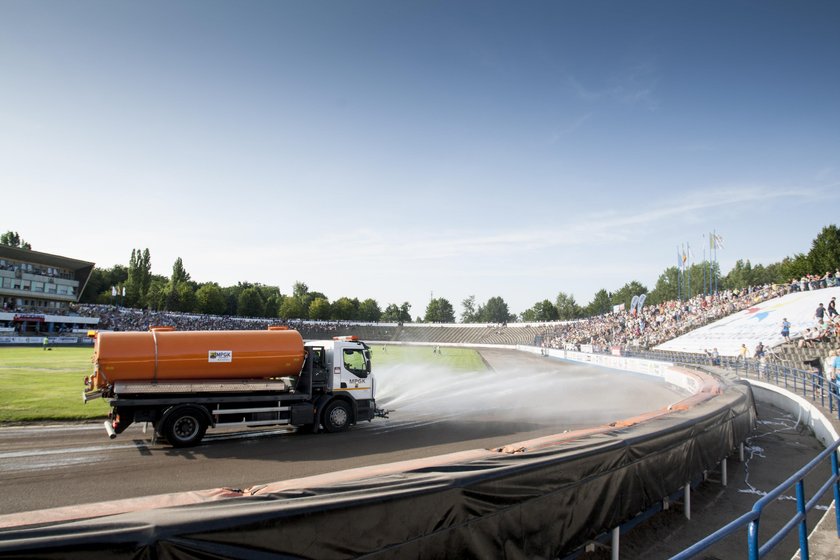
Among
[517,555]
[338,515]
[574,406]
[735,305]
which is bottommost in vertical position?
[574,406]

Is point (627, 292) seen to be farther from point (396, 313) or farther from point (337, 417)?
point (337, 417)

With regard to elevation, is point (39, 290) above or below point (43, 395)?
above

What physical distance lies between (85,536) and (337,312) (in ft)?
463

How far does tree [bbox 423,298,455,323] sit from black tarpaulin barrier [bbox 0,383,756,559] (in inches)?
6307

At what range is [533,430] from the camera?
15.2m

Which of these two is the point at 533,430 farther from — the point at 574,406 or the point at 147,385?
the point at 147,385

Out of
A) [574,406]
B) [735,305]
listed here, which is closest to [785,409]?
[574,406]

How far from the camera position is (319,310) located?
455 ft

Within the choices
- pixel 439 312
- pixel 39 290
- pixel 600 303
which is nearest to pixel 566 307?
pixel 600 303

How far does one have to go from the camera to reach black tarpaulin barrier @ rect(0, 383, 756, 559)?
9.36 feet

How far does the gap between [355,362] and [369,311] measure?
479 feet

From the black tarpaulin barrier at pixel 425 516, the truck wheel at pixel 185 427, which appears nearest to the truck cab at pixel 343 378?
the truck wheel at pixel 185 427

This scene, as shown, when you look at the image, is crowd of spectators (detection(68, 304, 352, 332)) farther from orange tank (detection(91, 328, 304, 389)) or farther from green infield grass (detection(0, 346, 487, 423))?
orange tank (detection(91, 328, 304, 389))

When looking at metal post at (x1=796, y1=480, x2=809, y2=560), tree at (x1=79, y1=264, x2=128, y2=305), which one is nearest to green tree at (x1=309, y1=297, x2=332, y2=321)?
tree at (x1=79, y1=264, x2=128, y2=305)
